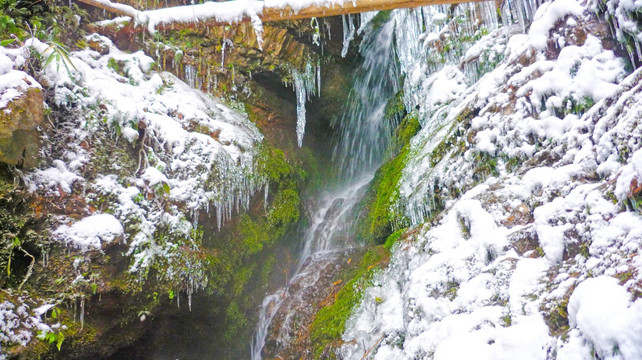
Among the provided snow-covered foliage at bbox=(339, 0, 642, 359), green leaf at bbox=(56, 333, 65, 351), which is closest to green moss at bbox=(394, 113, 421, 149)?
snow-covered foliage at bbox=(339, 0, 642, 359)

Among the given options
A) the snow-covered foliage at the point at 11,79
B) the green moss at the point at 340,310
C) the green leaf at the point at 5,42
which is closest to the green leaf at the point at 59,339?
the snow-covered foliage at the point at 11,79

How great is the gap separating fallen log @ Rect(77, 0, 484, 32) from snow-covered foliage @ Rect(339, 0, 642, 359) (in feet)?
4.08

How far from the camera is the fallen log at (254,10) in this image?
3.52 meters

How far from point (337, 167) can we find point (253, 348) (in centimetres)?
422

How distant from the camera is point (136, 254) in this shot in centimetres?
361

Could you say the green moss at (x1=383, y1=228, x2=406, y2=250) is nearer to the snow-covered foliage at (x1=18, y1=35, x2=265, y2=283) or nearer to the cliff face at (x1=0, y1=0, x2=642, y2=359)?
the cliff face at (x1=0, y1=0, x2=642, y2=359)

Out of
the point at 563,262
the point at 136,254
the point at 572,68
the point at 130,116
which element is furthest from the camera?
the point at 130,116

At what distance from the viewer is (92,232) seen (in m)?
3.34

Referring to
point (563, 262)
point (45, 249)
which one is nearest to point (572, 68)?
point (563, 262)

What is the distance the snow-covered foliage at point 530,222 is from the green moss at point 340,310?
16 centimetres

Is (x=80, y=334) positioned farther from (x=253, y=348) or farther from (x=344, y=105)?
(x=344, y=105)

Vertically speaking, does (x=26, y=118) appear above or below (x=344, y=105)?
below

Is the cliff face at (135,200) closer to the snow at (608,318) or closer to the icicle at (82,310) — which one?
the icicle at (82,310)

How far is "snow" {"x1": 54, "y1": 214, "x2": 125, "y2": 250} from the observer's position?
321 centimetres
